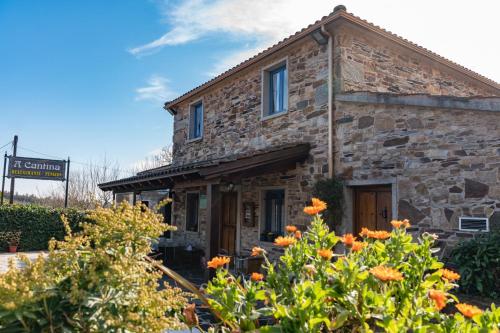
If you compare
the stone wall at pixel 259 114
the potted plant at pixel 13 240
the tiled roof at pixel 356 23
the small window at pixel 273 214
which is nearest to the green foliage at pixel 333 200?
the stone wall at pixel 259 114

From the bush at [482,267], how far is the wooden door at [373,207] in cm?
159

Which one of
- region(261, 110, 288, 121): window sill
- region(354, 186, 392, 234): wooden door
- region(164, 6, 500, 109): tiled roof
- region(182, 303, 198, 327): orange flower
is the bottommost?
region(182, 303, 198, 327): orange flower

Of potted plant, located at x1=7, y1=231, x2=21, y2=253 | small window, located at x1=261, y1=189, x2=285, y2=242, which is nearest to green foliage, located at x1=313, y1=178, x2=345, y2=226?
small window, located at x1=261, y1=189, x2=285, y2=242

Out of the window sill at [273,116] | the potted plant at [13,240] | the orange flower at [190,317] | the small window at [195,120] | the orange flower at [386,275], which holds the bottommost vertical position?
the potted plant at [13,240]

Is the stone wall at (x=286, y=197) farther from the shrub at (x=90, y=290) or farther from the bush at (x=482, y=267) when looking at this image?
the shrub at (x=90, y=290)

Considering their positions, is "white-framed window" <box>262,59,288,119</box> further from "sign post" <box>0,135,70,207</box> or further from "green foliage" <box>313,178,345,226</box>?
"sign post" <box>0,135,70,207</box>

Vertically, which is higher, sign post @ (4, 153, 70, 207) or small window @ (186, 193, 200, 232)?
sign post @ (4, 153, 70, 207)

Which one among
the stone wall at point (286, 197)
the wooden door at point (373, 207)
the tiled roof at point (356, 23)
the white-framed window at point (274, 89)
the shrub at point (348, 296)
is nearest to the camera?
the shrub at point (348, 296)

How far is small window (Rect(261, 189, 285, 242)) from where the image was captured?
8789 mm

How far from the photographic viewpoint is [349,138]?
7168mm

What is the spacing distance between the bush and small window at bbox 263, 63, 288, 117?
524cm

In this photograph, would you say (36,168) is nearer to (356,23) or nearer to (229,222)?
(229,222)

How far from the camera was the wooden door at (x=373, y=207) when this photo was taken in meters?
6.73

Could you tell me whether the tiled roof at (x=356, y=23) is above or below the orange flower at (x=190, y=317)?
above
